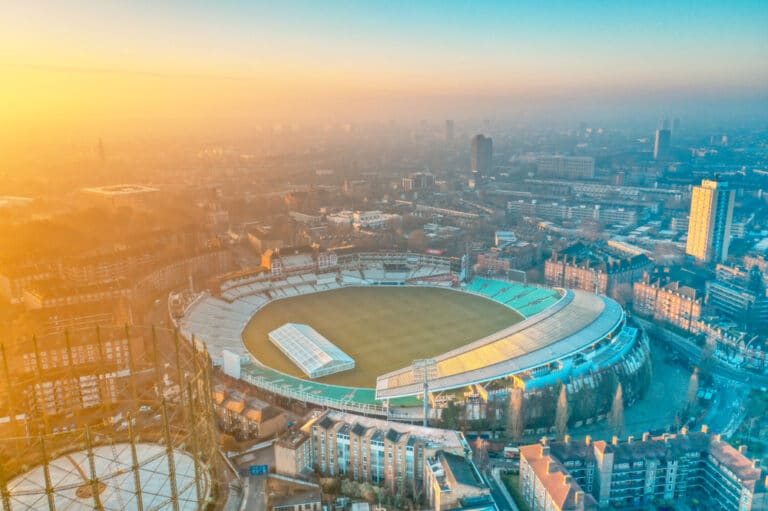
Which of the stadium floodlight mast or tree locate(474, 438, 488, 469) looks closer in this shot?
tree locate(474, 438, 488, 469)

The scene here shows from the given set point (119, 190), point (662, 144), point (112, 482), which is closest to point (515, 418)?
point (112, 482)

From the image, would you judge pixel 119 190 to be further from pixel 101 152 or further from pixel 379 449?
pixel 379 449

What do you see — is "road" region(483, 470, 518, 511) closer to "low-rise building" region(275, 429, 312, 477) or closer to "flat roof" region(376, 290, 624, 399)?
"flat roof" region(376, 290, 624, 399)

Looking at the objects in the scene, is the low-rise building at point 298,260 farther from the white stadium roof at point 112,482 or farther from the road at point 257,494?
the white stadium roof at point 112,482

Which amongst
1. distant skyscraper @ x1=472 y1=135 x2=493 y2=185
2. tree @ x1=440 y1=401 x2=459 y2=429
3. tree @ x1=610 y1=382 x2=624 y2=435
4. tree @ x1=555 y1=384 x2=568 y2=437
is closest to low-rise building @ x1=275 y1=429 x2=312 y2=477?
tree @ x1=440 y1=401 x2=459 y2=429

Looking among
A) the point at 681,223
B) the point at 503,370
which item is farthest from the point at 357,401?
the point at 681,223

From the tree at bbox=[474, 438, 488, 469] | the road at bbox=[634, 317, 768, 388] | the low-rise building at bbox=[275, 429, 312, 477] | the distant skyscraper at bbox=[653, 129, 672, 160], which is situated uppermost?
the distant skyscraper at bbox=[653, 129, 672, 160]

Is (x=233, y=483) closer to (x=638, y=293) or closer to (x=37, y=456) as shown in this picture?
(x=37, y=456)
